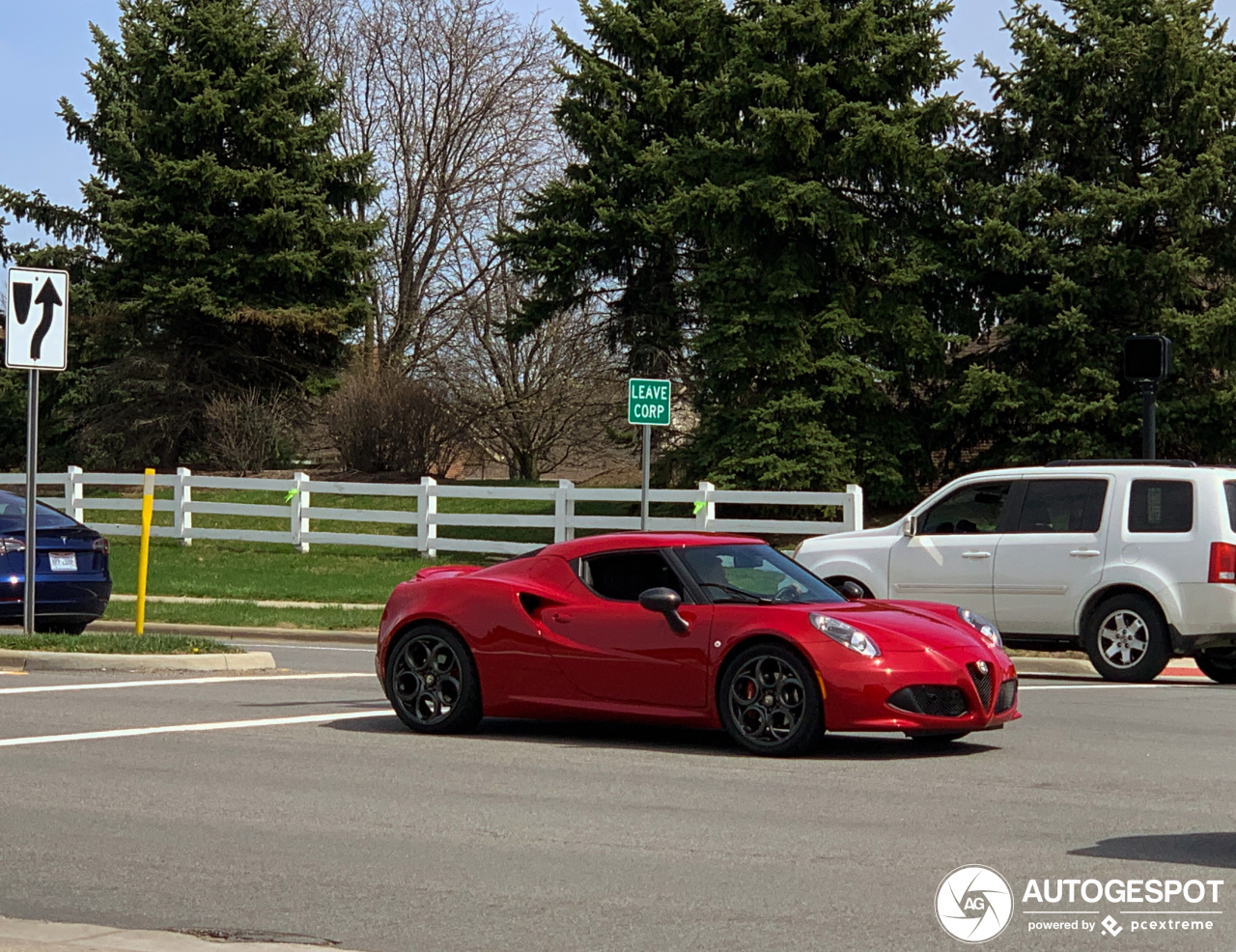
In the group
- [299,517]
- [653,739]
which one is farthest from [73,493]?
[653,739]

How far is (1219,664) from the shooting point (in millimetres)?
15852

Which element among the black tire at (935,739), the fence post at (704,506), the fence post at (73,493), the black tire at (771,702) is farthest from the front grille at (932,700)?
the fence post at (73,493)

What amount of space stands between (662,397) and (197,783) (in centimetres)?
1141

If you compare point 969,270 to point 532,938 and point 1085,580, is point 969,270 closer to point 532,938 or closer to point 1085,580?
point 1085,580

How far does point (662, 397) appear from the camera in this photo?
20156mm

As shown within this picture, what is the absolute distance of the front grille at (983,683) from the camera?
10.1 m

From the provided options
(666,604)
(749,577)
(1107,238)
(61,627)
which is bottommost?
(61,627)

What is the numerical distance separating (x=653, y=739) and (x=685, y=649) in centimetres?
109

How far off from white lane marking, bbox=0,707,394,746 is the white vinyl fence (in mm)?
14923

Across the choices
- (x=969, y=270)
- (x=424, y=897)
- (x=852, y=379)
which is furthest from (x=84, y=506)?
(x=424, y=897)

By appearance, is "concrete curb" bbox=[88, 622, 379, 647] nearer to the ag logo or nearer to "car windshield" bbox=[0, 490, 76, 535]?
"car windshield" bbox=[0, 490, 76, 535]

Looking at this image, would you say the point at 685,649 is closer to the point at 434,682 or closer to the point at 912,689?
the point at 912,689

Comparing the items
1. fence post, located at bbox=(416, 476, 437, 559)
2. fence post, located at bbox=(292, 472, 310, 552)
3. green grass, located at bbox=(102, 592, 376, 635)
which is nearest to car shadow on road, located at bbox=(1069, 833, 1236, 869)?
green grass, located at bbox=(102, 592, 376, 635)

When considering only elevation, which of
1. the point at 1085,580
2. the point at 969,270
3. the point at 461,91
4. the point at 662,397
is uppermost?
the point at 461,91
